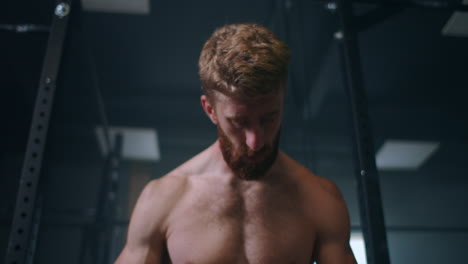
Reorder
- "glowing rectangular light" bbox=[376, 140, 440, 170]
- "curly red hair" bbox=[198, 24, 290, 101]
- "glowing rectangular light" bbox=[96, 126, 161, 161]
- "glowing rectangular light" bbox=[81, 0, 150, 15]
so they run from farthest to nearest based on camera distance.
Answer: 1. "glowing rectangular light" bbox=[376, 140, 440, 170]
2. "glowing rectangular light" bbox=[96, 126, 161, 161]
3. "glowing rectangular light" bbox=[81, 0, 150, 15]
4. "curly red hair" bbox=[198, 24, 290, 101]

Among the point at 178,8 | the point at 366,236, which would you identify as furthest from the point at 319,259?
the point at 178,8

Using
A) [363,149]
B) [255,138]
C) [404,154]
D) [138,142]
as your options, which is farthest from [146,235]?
[404,154]

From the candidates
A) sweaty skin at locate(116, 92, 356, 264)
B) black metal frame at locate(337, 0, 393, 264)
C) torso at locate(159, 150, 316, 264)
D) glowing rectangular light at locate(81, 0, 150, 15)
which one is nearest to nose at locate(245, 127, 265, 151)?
sweaty skin at locate(116, 92, 356, 264)

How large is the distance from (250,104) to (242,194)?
29 cm

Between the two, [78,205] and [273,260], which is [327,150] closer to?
[78,205]

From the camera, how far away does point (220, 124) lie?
1017mm

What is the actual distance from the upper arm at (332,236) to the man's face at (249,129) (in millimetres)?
209

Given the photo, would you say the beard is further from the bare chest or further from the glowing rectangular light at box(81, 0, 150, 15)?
the glowing rectangular light at box(81, 0, 150, 15)

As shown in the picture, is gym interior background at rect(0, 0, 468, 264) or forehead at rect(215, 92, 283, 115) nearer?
forehead at rect(215, 92, 283, 115)

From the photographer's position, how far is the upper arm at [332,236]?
1.06 meters

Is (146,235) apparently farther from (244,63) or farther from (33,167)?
(244,63)

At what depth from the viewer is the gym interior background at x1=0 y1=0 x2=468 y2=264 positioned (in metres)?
2.67

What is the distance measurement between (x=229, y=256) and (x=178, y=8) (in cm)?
201

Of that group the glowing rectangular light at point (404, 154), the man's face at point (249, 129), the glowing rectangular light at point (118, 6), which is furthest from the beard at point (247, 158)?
the glowing rectangular light at point (404, 154)
